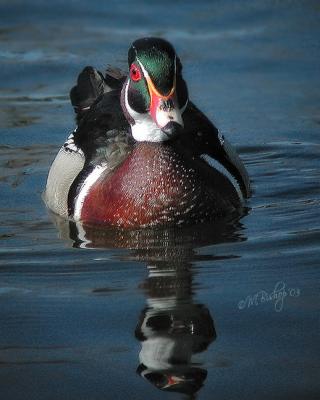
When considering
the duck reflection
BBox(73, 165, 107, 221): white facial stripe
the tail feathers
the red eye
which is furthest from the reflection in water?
the tail feathers

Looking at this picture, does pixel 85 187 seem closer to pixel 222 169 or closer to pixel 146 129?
pixel 146 129

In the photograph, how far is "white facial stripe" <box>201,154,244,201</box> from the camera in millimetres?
9961

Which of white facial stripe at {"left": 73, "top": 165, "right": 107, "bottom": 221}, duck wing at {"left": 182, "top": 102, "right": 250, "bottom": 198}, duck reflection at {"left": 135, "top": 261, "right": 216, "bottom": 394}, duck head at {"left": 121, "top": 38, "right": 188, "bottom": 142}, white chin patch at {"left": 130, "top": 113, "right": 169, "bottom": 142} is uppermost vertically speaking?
duck head at {"left": 121, "top": 38, "right": 188, "bottom": 142}

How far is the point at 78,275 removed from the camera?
27.4ft

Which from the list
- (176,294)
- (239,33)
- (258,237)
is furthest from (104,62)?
(176,294)

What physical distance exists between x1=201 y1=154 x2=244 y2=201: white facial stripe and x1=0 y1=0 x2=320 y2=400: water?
18 cm

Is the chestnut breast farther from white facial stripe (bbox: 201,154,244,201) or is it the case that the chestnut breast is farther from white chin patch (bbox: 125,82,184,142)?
white facial stripe (bbox: 201,154,244,201)

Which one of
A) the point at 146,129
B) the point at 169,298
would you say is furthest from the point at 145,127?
the point at 169,298

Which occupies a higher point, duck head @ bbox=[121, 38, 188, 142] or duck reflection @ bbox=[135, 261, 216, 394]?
duck head @ bbox=[121, 38, 188, 142]

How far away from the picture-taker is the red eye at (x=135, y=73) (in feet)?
30.3

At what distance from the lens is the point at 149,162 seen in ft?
30.8

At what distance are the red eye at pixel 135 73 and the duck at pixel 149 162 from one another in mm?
10

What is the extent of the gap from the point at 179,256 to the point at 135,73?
1.46 meters

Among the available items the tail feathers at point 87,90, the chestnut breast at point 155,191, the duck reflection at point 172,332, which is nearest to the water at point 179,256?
the duck reflection at point 172,332
